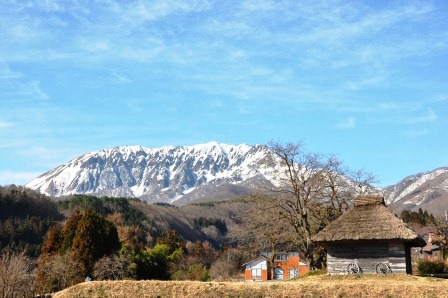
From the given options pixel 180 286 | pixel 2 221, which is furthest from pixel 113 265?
pixel 2 221

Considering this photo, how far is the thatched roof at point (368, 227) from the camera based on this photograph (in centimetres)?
3341

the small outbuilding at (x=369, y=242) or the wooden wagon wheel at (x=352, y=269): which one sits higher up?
the small outbuilding at (x=369, y=242)

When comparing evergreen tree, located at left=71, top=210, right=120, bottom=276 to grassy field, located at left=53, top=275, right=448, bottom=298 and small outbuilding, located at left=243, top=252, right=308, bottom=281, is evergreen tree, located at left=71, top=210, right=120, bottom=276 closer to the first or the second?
grassy field, located at left=53, top=275, right=448, bottom=298

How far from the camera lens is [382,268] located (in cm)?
3400

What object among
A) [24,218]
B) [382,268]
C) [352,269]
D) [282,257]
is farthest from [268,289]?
[24,218]

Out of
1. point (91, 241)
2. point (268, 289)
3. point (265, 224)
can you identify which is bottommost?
point (268, 289)

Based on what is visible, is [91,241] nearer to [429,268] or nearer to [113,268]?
[113,268]

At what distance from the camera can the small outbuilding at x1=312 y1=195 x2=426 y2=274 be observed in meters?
33.7

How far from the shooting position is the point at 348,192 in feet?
158

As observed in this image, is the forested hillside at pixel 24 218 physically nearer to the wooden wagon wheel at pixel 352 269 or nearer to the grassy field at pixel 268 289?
the grassy field at pixel 268 289

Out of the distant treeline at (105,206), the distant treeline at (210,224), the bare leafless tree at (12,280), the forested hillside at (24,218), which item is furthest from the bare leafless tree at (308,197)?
the distant treeline at (210,224)

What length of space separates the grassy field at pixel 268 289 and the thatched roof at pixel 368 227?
5.47 m

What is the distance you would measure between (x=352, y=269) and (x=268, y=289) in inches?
368

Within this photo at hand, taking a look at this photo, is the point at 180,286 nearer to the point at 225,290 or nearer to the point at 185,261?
the point at 225,290
